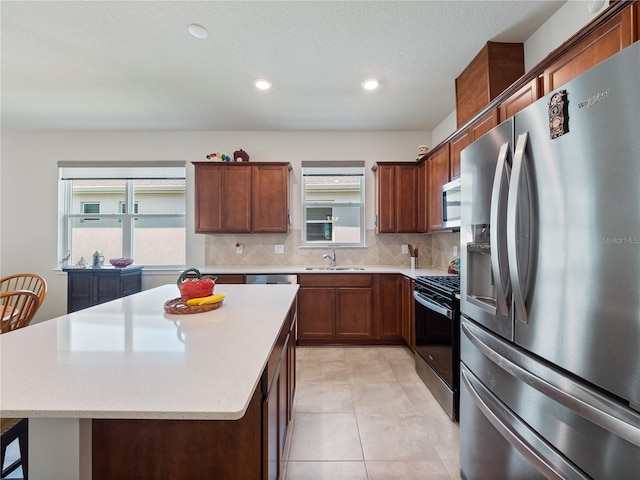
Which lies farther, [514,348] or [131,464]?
[514,348]

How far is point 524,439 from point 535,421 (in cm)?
10

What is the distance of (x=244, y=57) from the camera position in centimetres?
235

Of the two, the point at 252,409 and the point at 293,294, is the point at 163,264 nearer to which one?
the point at 293,294

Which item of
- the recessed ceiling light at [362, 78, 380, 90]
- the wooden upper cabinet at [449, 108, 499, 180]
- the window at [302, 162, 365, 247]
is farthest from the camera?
the window at [302, 162, 365, 247]

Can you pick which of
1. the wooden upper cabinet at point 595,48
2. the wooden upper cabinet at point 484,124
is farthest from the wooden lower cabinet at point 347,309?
the wooden upper cabinet at point 595,48

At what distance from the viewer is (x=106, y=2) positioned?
71.7 inches

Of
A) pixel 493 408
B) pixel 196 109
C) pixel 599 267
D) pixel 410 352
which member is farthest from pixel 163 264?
pixel 599 267

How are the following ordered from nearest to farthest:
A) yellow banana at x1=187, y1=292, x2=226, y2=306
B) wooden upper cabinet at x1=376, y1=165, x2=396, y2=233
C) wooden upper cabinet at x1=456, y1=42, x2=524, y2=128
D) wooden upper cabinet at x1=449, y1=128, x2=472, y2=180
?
1. yellow banana at x1=187, y1=292, x2=226, y2=306
2. wooden upper cabinet at x1=456, y1=42, x2=524, y2=128
3. wooden upper cabinet at x1=449, y1=128, x2=472, y2=180
4. wooden upper cabinet at x1=376, y1=165, x2=396, y2=233

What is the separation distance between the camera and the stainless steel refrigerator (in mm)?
696

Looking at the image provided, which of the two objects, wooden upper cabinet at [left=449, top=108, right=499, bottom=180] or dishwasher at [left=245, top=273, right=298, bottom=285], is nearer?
wooden upper cabinet at [left=449, top=108, right=499, bottom=180]

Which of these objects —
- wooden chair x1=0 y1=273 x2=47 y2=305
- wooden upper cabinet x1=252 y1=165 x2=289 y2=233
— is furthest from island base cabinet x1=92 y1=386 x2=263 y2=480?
wooden upper cabinet x1=252 y1=165 x2=289 y2=233

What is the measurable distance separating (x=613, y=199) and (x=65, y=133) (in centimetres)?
561

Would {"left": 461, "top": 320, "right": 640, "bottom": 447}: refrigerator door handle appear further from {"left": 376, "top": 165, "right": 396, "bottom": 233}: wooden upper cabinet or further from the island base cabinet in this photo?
{"left": 376, "top": 165, "right": 396, "bottom": 233}: wooden upper cabinet

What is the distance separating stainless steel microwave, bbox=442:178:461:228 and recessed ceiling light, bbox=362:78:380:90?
1195 mm
